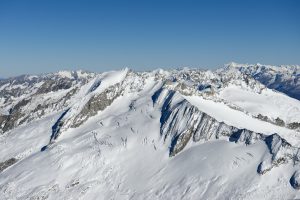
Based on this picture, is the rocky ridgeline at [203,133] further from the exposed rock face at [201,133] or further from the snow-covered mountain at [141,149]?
the snow-covered mountain at [141,149]

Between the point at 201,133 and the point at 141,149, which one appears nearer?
the point at 201,133

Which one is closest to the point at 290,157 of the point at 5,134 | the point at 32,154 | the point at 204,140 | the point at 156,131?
the point at 204,140

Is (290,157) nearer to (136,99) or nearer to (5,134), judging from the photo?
(136,99)

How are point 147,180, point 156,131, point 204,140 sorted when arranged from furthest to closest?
point 156,131 < point 204,140 < point 147,180

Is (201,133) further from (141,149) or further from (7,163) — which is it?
(7,163)

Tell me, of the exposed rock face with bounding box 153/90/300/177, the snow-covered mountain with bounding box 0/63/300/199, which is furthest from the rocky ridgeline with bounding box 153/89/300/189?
the snow-covered mountain with bounding box 0/63/300/199

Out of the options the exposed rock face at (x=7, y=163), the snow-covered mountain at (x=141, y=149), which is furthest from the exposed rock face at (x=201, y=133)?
the exposed rock face at (x=7, y=163)

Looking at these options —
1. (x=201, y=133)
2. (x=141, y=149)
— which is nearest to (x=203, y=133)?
(x=201, y=133)

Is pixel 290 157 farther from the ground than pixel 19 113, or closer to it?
farther from the ground

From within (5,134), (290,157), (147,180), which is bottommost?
(5,134)
